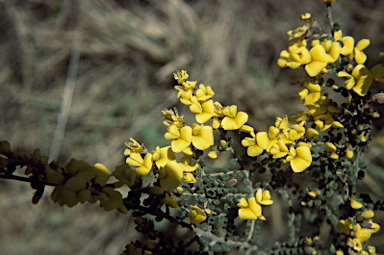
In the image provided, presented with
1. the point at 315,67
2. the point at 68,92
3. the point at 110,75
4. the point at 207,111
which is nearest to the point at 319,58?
the point at 315,67

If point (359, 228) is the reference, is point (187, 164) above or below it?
below

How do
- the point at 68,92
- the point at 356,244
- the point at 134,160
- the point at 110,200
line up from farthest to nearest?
the point at 68,92, the point at 356,244, the point at 134,160, the point at 110,200

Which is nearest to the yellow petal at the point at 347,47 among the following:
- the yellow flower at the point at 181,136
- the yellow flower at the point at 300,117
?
the yellow flower at the point at 300,117

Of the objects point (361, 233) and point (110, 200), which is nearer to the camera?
point (110, 200)

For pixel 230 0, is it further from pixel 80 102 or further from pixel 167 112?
pixel 167 112

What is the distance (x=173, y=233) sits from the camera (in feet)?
6.42

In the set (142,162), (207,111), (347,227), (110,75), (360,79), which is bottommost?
(110,75)

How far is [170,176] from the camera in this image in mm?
674

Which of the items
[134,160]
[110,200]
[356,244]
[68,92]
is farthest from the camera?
[68,92]

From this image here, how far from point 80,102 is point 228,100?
1.42 meters

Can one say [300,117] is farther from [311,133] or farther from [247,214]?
[247,214]

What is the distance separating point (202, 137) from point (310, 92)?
0.43 m

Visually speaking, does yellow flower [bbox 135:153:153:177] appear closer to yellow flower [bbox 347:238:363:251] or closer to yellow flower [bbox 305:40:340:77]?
yellow flower [bbox 305:40:340:77]

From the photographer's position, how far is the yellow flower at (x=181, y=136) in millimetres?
719
